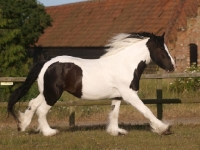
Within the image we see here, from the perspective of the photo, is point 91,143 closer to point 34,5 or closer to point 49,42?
point 34,5

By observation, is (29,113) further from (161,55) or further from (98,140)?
(161,55)

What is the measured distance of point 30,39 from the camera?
3025 centimetres

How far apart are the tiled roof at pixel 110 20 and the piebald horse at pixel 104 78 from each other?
1657 cm

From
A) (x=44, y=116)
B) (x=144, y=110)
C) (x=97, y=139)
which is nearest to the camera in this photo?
(x=97, y=139)

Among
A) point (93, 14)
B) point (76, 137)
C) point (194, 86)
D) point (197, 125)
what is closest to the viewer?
point (76, 137)

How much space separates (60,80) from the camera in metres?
9.92

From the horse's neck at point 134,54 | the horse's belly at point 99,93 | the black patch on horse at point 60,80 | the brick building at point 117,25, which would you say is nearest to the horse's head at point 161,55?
the horse's neck at point 134,54

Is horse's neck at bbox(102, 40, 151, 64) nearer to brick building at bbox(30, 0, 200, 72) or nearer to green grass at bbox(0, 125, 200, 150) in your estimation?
green grass at bbox(0, 125, 200, 150)

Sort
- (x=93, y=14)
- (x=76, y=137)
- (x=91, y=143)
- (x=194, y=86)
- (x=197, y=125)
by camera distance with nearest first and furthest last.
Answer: (x=91, y=143)
(x=76, y=137)
(x=197, y=125)
(x=194, y=86)
(x=93, y=14)

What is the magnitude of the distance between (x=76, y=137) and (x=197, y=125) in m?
3.35

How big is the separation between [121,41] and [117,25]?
21142 mm

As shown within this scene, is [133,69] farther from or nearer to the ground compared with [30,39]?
farther from the ground

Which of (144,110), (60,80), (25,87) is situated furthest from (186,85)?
(60,80)

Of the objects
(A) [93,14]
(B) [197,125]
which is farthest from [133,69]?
(A) [93,14]
